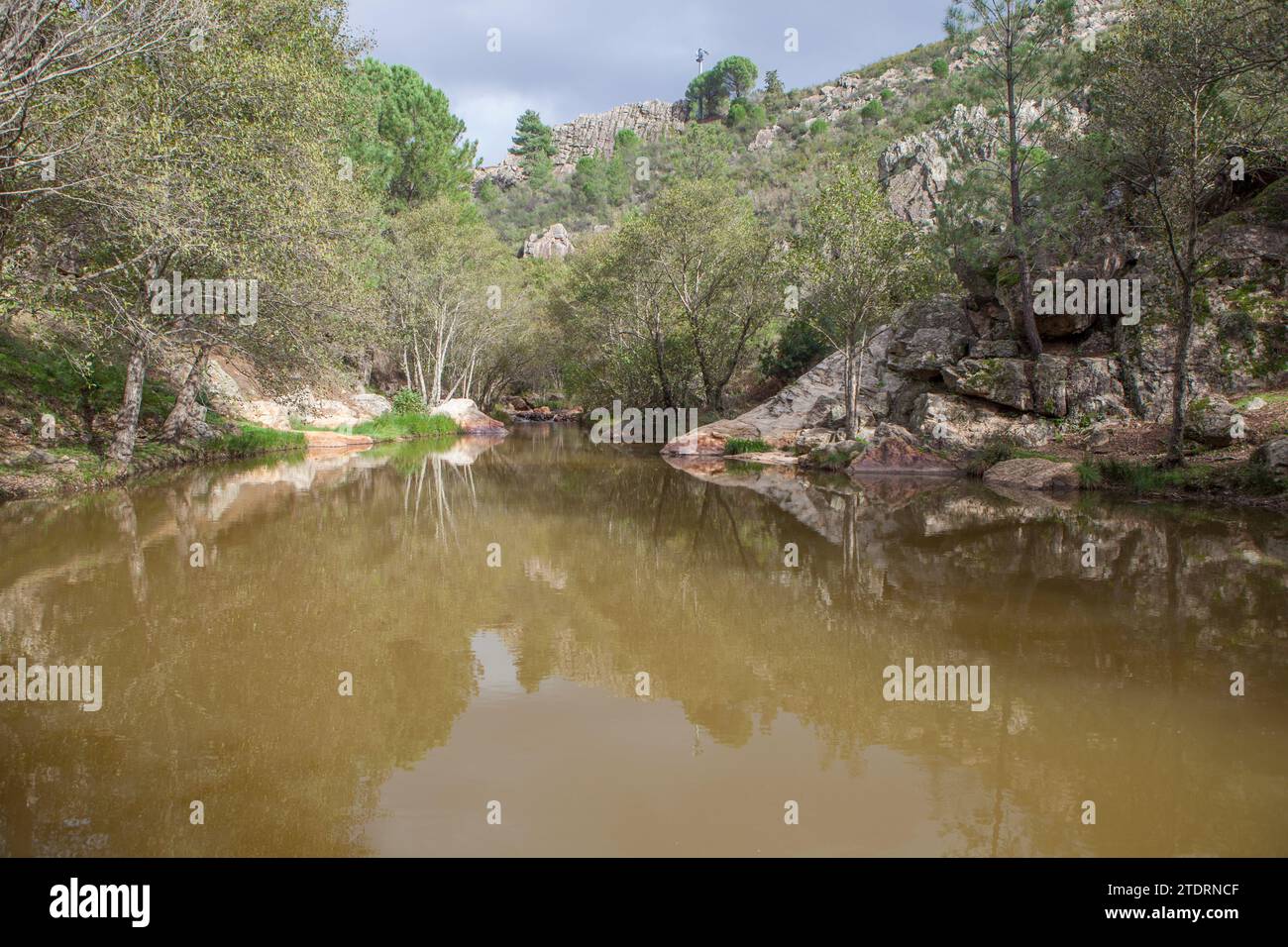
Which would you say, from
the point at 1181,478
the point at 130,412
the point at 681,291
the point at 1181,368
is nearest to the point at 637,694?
the point at 1181,478

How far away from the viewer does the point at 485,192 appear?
116500mm

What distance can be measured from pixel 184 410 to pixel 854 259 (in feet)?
78.5

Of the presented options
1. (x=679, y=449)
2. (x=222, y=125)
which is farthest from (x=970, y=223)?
(x=222, y=125)

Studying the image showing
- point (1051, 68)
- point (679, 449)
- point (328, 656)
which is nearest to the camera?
point (328, 656)

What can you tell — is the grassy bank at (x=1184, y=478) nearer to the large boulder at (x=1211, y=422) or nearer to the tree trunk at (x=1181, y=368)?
the tree trunk at (x=1181, y=368)

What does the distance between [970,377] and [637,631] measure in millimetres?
22417

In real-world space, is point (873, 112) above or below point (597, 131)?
below

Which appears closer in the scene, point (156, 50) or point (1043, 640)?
point (1043, 640)

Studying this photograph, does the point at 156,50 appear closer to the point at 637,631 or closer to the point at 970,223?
the point at 637,631

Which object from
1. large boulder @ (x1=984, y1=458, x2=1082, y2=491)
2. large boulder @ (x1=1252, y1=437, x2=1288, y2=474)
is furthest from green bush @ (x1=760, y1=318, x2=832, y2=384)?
large boulder @ (x1=1252, y1=437, x2=1288, y2=474)

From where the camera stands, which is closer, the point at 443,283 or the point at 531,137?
the point at 443,283

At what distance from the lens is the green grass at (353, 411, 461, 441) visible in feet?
129

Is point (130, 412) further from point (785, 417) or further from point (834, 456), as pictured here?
point (785, 417)

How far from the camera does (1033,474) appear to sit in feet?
71.5
